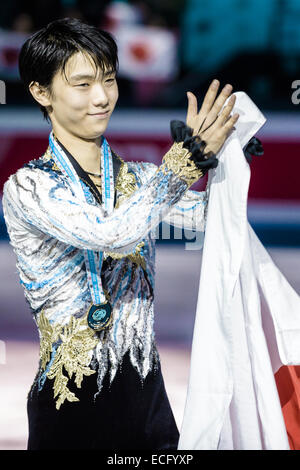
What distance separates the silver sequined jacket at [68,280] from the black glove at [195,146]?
0.16m

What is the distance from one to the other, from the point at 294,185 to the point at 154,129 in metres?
1.31

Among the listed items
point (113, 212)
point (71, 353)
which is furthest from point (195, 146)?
point (71, 353)

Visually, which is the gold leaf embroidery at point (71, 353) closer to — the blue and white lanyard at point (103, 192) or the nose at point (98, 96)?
the blue and white lanyard at point (103, 192)

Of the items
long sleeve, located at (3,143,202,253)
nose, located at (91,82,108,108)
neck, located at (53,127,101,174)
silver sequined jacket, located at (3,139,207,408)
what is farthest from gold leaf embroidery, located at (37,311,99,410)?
nose, located at (91,82,108,108)

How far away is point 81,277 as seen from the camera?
2.26m

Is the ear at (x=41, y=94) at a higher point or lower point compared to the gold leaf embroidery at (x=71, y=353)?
higher

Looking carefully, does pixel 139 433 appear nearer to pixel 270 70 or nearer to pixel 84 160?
pixel 84 160

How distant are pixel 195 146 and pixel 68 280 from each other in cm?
50

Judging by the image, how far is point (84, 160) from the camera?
7.66 feet

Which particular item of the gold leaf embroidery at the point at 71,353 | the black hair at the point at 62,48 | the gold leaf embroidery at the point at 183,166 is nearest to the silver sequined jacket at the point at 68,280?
the gold leaf embroidery at the point at 71,353

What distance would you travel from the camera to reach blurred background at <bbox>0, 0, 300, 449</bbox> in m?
7.11

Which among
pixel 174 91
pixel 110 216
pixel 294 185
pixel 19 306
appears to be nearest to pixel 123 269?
pixel 110 216

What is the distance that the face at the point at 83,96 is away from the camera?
2.21 m

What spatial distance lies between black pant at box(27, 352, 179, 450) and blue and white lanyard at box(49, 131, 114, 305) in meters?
0.22
